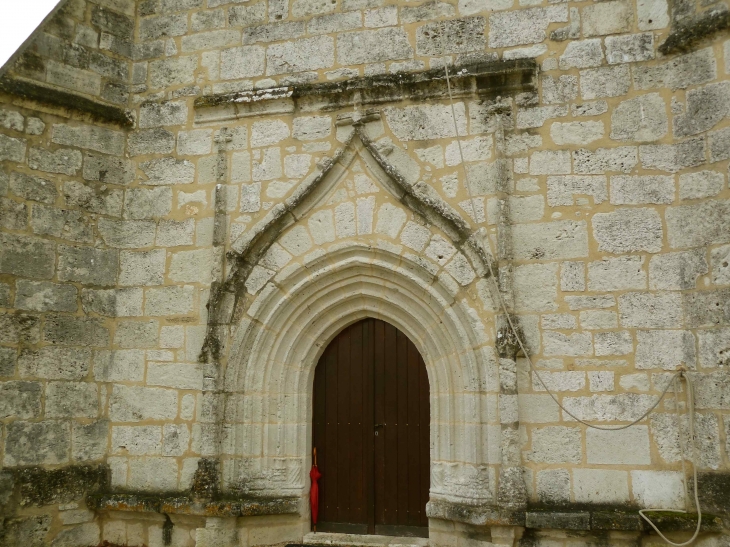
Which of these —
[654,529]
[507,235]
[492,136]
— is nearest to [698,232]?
[507,235]

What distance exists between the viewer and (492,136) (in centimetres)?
493

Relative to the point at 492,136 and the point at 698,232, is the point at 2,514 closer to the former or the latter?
the point at 492,136

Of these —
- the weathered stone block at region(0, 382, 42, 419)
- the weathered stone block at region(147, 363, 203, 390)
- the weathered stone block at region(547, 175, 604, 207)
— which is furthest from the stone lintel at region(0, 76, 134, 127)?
the weathered stone block at region(547, 175, 604, 207)

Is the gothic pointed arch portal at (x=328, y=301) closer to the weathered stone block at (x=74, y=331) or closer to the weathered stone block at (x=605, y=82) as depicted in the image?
the weathered stone block at (x=74, y=331)

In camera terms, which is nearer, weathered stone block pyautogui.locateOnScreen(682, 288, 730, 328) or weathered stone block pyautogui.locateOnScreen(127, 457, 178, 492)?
weathered stone block pyautogui.locateOnScreen(682, 288, 730, 328)

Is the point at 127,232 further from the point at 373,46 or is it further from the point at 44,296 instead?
the point at 373,46

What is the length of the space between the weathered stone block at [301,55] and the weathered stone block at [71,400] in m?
2.81

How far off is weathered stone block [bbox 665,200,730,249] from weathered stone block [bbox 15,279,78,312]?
428 centimetres

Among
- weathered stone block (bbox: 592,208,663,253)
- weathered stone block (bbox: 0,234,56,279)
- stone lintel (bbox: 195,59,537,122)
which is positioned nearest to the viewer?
weathered stone block (bbox: 592,208,663,253)

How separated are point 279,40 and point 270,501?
3495 mm

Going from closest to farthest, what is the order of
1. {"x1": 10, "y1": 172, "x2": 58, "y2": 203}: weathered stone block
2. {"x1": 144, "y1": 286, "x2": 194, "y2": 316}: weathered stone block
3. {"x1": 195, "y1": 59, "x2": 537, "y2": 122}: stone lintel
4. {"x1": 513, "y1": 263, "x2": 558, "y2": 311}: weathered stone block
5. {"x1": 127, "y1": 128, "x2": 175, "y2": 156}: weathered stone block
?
{"x1": 513, "y1": 263, "x2": 558, "y2": 311}: weathered stone block < {"x1": 195, "y1": 59, "x2": 537, "y2": 122}: stone lintel < {"x1": 10, "y1": 172, "x2": 58, "y2": 203}: weathered stone block < {"x1": 144, "y1": 286, "x2": 194, "y2": 316}: weathered stone block < {"x1": 127, "y1": 128, "x2": 175, "y2": 156}: weathered stone block

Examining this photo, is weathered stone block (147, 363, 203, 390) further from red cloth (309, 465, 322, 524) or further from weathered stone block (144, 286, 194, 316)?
Answer: red cloth (309, 465, 322, 524)

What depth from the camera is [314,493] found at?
17.3 feet

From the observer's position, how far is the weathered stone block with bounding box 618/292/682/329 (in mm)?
4457
